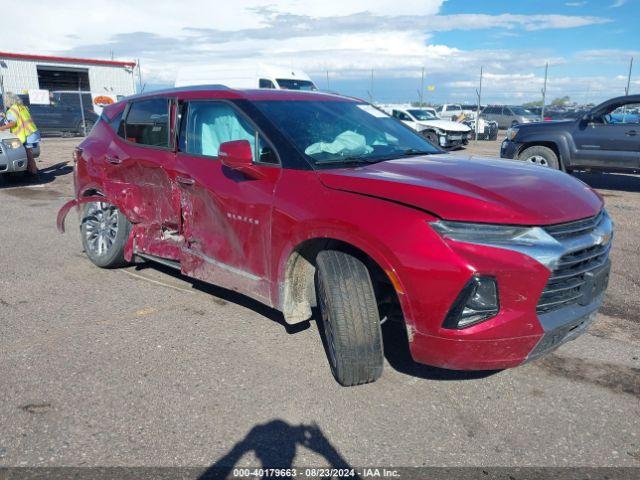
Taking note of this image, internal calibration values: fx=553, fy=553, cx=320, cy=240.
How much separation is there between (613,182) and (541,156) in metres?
2.44

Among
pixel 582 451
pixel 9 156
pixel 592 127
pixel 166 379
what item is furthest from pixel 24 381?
pixel 592 127

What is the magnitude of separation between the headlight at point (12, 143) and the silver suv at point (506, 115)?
1004 inches

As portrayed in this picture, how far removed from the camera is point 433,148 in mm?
4332

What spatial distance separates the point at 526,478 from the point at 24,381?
9.34 feet

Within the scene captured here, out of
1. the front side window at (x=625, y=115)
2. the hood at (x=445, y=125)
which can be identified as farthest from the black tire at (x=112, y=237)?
the hood at (x=445, y=125)

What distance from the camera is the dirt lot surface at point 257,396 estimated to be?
2.71m

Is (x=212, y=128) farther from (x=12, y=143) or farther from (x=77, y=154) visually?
(x=12, y=143)

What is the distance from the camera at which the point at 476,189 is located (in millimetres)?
2904

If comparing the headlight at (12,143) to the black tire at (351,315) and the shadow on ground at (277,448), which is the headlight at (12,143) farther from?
the shadow on ground at (277,448)

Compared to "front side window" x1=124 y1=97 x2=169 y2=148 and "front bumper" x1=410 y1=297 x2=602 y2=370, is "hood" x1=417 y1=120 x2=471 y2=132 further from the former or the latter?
"front bumper" x1=410 y1=297 x2=602 y2=370

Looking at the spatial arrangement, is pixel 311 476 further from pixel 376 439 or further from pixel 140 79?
pixel 140 79

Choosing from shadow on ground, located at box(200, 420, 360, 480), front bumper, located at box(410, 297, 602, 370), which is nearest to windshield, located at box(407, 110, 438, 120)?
front bumper, located at box(410, 297, 602, 370)

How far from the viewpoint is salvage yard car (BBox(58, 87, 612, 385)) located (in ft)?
8.84

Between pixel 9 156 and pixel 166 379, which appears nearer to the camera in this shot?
pixel 166 379
